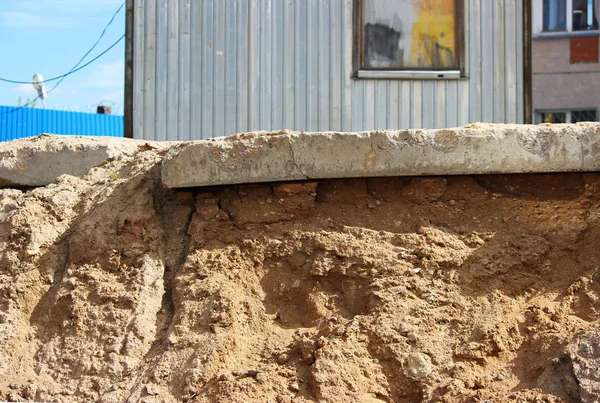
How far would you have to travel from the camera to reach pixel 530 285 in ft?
11.7

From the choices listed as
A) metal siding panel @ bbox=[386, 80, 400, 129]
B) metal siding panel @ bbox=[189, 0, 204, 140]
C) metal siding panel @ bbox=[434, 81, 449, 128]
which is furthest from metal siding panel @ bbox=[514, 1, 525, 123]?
metal siding panel @ bbox=[189, 0, 204, 140]

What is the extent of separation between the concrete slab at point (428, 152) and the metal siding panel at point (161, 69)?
356cm

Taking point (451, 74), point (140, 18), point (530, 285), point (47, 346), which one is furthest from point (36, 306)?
point (451, 74)

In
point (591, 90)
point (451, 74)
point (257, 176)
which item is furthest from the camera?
point (591, 90)

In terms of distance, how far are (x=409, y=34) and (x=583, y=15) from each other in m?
12.2

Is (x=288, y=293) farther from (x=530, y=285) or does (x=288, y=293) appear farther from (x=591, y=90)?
(x=591, y=90)

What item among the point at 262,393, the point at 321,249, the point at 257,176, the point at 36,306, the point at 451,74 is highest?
the point at 451,74

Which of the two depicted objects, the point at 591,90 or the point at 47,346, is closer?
the point at 47,346

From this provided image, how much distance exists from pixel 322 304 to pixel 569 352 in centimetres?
111

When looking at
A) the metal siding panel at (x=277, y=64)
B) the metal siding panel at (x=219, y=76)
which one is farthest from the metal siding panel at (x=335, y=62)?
the metal siding panel at (x=219, y=76)

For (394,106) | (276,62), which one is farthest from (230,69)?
(394,106)

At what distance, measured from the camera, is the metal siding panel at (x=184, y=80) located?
719 centimetres

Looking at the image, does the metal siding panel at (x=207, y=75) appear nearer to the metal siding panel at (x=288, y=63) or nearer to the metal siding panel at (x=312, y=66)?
the metal siding panel at (x=288, y=63)

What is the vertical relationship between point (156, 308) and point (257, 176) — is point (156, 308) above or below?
below
